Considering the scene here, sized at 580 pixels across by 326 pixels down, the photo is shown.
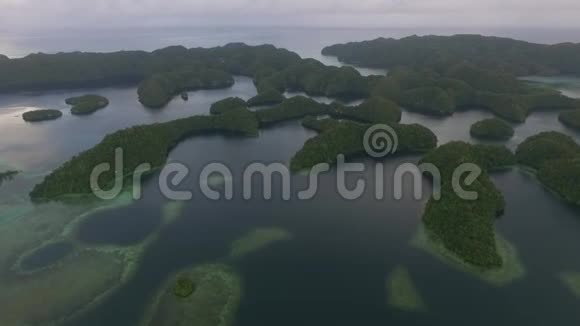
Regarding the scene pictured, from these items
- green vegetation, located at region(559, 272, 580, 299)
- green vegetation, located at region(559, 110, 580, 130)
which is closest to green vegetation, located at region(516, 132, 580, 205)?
green vegetation, located at region(559, 272, 580, 299)

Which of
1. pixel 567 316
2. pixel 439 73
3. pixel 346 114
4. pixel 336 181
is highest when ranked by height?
pixel 439 73

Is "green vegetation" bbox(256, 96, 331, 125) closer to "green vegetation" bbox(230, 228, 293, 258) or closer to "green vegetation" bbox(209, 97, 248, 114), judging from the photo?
"green vegetation" bbox(209, 97, 248, 114)

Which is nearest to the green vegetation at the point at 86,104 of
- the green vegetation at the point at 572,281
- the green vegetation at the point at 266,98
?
the green vegetation at the point at 266,98

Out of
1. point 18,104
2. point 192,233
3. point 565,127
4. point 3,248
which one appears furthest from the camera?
point 18,104

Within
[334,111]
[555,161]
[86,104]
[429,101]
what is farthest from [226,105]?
[555,161]

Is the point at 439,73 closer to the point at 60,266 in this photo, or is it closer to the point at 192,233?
the point at 192,233

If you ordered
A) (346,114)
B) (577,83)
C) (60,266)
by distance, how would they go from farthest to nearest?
1. (577,83)
2. (346,114)
3. (60,266)

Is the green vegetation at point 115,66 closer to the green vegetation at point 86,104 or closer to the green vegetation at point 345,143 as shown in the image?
the green vegetation at point 86,104

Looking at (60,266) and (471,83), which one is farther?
(471,83)

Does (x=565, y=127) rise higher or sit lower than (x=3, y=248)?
higher

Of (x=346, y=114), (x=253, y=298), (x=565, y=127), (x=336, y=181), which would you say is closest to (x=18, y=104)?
(x=346, y=114)
